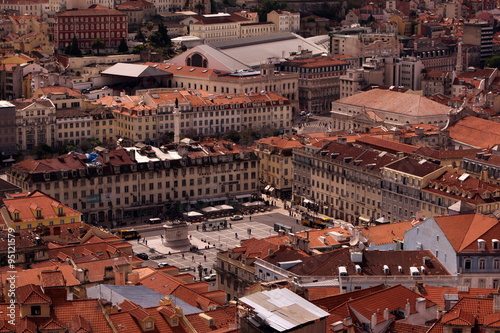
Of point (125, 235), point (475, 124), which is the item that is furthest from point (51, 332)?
point (475, 124)

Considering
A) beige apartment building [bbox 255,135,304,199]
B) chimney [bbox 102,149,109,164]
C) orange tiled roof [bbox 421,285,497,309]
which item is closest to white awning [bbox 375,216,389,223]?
beige apartment building [bbox 255,135,304,199]

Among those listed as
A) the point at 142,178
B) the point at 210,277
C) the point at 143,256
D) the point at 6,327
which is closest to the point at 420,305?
the point at 6,327

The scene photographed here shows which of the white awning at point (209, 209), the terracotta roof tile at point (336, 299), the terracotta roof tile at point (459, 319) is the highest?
the terracotta roof tile at point (459, 319)

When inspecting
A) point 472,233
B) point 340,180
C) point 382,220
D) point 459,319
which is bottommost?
point 382,220

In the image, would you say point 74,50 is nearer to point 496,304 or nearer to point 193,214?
point 193,214

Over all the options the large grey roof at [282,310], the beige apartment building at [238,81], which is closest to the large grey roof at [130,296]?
the large grey roof at [282,310]

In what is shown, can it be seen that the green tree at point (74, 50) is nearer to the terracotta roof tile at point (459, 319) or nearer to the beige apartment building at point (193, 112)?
the beige apartment building at point (193, 112)
